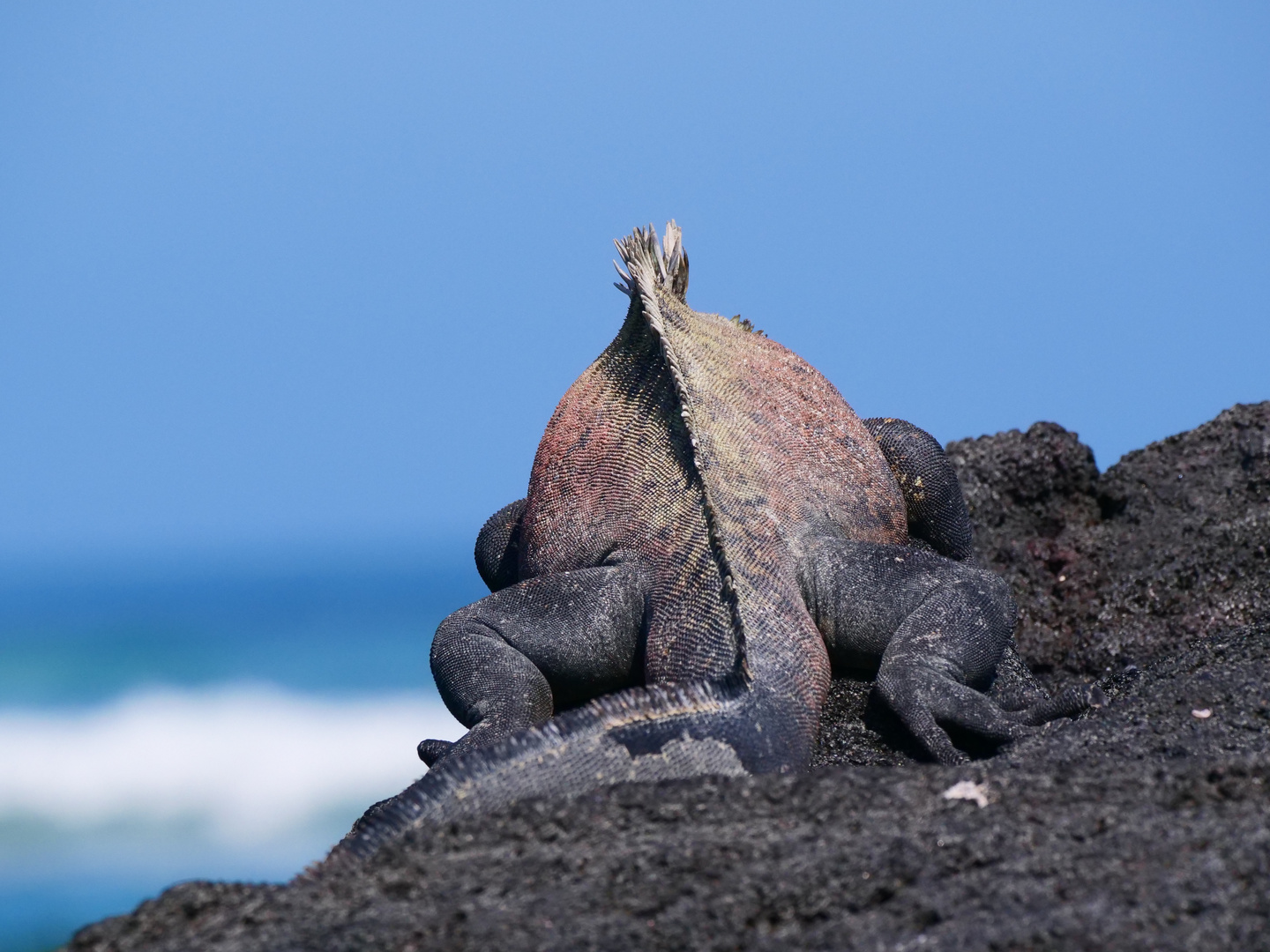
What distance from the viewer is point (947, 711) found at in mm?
4855

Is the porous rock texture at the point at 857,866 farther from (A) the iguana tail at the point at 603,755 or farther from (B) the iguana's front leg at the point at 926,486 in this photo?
(B) the iguana's front leg at the point at 926,486

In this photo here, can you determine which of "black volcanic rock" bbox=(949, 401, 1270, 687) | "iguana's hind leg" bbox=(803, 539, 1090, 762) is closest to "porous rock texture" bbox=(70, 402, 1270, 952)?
"iguana's hind leg" bbox=(803, 539, 1090, 762)

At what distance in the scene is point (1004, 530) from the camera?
870 centimetres

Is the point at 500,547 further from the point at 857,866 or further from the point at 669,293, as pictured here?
the point at 857,866

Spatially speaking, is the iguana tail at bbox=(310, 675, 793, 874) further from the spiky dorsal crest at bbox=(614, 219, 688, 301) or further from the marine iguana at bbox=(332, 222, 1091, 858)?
the spiky dorsal crest at bbox=(614, 219, 688, 301)

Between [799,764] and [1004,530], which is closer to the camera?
[799,764]

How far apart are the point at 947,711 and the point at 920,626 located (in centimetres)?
38

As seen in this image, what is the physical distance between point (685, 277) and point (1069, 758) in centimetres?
324

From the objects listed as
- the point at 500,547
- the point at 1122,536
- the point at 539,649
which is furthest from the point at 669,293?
the point at 1122,536

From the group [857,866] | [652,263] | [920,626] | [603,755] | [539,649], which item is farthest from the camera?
[652,263]

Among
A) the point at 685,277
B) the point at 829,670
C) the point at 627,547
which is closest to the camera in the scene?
the point at 829,670

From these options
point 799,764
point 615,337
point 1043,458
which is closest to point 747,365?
point 615,337

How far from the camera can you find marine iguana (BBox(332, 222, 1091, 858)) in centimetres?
418

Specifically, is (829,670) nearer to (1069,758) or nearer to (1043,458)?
(1069,758)
